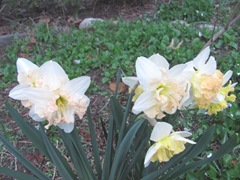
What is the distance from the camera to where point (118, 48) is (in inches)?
129

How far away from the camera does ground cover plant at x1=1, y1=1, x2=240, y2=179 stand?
2.96 meters

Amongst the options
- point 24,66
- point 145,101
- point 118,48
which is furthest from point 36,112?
point 118,48

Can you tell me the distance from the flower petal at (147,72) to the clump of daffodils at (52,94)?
6.5 inches

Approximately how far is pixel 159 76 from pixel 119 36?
2.45 m

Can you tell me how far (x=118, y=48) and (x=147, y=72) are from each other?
2180 mm

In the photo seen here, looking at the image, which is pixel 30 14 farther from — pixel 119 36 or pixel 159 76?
pixel 159 76

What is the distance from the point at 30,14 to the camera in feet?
15.7

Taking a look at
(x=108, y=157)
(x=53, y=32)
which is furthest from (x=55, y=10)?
(x=108, y=157)

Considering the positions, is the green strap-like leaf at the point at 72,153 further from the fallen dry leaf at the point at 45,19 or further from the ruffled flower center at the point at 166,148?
the fallen dry leaf at the point at 45,19

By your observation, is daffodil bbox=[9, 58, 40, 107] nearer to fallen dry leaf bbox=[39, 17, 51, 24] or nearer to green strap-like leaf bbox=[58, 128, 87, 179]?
green strap-like leaf bbox=[58, 128, 87, 179]

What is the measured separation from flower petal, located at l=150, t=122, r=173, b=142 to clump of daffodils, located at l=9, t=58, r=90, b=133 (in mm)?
232

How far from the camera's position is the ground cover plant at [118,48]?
2957 millimetres

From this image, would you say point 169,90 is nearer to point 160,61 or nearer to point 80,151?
point 160,61

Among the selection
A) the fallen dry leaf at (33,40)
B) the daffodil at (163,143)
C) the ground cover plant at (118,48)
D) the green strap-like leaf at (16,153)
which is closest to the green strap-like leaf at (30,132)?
the green strap-like leaf at (16,153)
